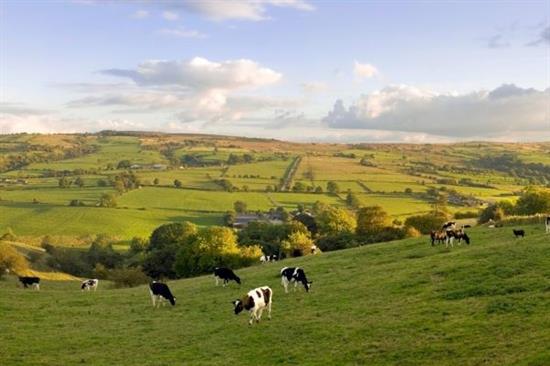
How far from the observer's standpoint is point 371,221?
265 ft

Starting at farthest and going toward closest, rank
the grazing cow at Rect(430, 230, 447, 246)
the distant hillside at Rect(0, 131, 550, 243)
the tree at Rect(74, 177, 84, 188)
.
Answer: the tree at Rect(74, 177, 84, 188), the distant hillside at Rect(0, 131, 550, 243), the grazing cow at Rect(430, 230, 447, 246)

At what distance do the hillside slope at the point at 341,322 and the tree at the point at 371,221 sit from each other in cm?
4479

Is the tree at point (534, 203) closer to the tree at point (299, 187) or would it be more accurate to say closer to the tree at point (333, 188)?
the tree at point (333, 188)

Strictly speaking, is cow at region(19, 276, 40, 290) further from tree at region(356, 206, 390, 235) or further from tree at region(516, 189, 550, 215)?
tree at region(516, 189, 550, 215)

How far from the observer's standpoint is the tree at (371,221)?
7978 centimetres

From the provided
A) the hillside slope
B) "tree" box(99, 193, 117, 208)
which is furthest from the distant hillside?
the hillside slope

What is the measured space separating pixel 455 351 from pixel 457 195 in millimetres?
131499

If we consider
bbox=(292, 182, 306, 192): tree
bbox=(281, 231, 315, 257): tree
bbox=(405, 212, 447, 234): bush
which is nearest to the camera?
bbox=(281, 231, 315, 257): tree

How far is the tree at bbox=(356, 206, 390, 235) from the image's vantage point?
3141 inches

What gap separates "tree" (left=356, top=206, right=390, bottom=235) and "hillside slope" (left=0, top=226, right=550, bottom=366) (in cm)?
4479

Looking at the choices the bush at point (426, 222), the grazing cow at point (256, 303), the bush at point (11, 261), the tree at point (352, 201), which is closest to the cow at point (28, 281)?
the bush at point (11, 261)

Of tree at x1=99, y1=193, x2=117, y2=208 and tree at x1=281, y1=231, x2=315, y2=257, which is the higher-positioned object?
tree at x1=99, y1=193, x2=117, y2=208

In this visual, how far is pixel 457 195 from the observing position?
465 ft

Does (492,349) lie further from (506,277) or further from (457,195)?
(457,195)
